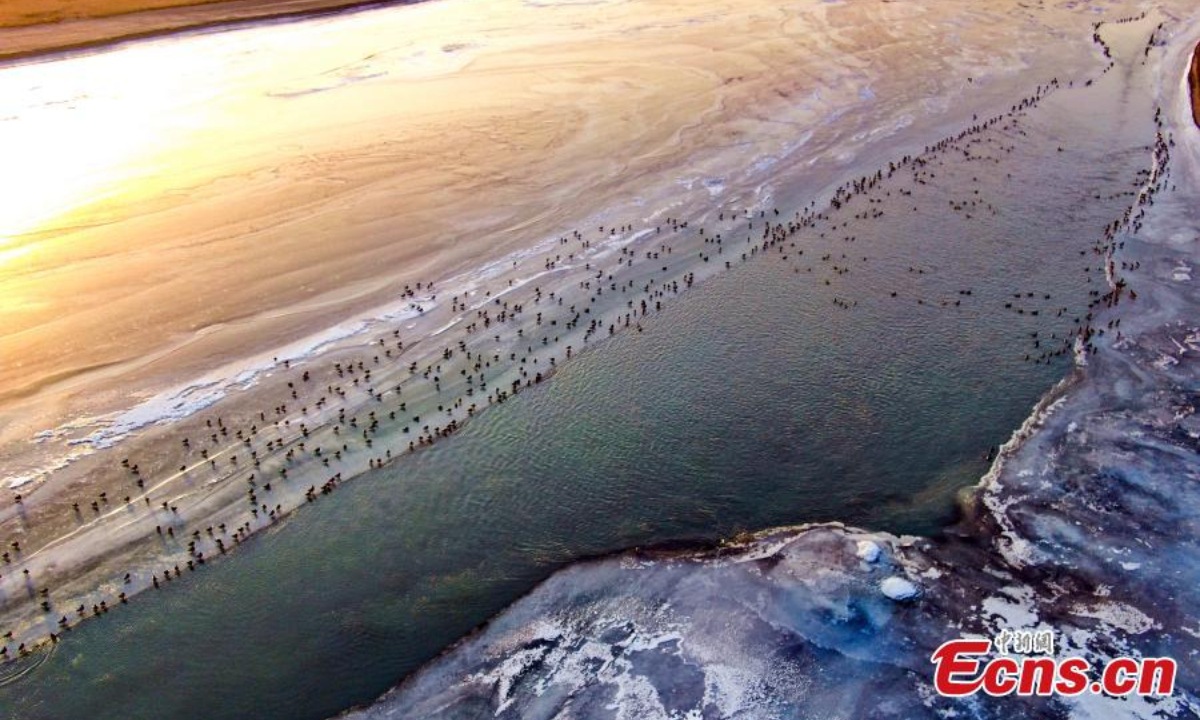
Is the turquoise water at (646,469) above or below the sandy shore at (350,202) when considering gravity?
below

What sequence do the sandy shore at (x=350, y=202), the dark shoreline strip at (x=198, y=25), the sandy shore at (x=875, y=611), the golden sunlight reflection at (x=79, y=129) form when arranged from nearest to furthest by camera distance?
1. the sandy shore at (x=875, y=611)
2. the sandy shore at (x=350, y=202)
3. the golden sunlight reflection at (x=79, y=129)
4. the dark shoreline strip at (x=198, y=25)

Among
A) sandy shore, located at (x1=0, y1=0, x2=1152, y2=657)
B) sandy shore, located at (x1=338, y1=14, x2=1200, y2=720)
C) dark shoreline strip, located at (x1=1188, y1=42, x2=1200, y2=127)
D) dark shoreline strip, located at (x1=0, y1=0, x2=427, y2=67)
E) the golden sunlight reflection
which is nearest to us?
sandy shore, located at (x1=338, y1=14, x2=1200, y2=720)

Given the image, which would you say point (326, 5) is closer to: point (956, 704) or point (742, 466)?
point (742, 466)

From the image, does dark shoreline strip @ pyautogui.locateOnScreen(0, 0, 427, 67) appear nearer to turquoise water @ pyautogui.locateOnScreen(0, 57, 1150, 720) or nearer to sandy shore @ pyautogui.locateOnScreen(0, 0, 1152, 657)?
sandy shore @ pyautogui.locateOnScreen(0, 0, 1152, 657)

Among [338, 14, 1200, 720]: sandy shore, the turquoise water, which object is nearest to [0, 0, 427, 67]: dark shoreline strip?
the turquoise water

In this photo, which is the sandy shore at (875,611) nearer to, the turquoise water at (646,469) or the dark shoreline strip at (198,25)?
the turquoise water at (646,469)

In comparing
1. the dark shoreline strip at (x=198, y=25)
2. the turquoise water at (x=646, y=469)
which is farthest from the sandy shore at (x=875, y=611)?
the dark shoreline strip at (x=198, y=25)

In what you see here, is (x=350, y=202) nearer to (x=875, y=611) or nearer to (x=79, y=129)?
(x=79, y=129)
